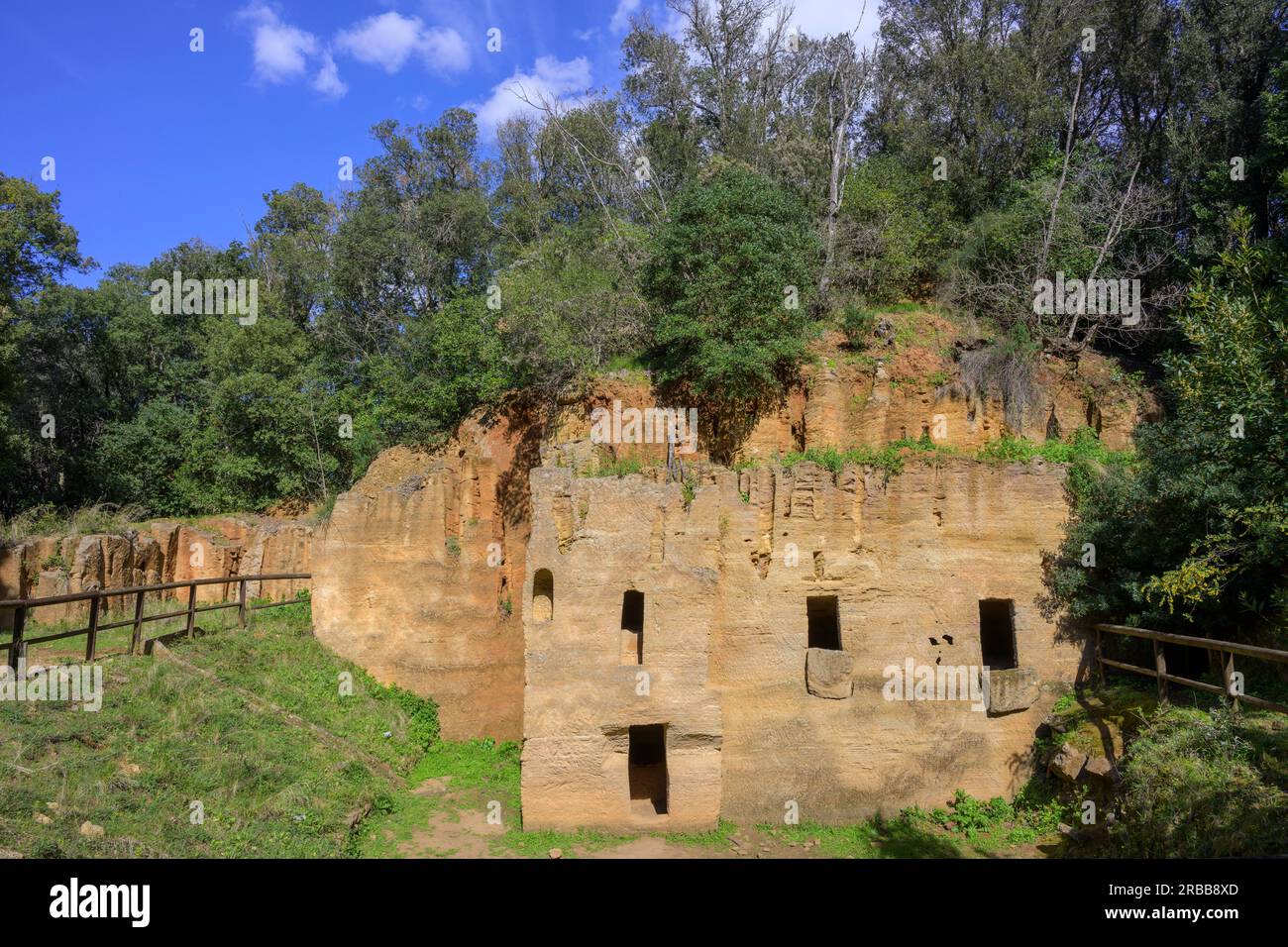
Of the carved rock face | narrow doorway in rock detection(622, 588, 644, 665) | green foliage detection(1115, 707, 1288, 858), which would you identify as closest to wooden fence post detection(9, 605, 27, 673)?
narrow doorway in rock detection(622, 588, 644, 665)

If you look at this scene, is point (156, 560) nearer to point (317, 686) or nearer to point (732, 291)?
point (317, 686)

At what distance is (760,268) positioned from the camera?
15516mm

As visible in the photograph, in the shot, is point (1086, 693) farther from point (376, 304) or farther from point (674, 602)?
point (376, 304)

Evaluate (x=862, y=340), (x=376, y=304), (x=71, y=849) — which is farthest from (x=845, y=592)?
(x=376, y=304)

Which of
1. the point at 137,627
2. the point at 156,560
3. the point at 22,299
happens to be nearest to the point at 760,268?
the point at 137,627

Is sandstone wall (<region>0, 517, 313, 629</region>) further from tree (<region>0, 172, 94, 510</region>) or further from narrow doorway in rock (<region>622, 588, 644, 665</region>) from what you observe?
narrow doorway in rock (<region>622, 588, 644, 665</region>)

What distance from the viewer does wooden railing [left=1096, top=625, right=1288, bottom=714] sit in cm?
811

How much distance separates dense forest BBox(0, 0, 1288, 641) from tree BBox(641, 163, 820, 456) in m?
0.07

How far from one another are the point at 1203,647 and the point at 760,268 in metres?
9.80

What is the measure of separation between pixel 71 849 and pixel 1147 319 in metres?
21.0

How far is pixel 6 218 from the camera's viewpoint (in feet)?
67.3

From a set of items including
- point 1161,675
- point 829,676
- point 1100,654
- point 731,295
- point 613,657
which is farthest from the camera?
point 731,295

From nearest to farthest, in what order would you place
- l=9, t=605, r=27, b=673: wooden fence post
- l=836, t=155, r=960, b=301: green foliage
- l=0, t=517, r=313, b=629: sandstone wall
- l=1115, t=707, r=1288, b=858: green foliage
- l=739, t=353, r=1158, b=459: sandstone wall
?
1. l=1115, t=707, r=1288, b=858: green foliage
2. l=9, t=605, r=27, b=673: wooden fence post
3. l=739, t=353, r=1158, b=459: sandstone wall
4. l=0, t=517, r=313, b=629: sandstone wall
5. l=836, t=155, r=960, b=301: green foliage

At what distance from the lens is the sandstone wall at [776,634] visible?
1154 cm
